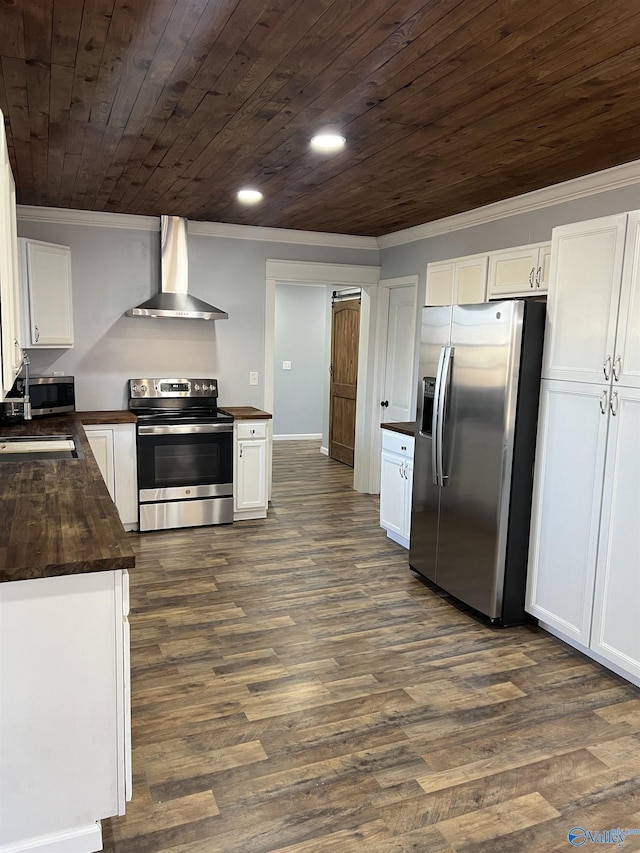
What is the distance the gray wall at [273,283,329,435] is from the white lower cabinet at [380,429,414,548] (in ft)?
14.0

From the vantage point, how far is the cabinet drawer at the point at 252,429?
16.6ft

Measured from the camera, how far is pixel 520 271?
12.2 ft

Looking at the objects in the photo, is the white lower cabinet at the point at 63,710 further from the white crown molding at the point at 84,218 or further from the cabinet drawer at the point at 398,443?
the white crown molding at the point at 84,218

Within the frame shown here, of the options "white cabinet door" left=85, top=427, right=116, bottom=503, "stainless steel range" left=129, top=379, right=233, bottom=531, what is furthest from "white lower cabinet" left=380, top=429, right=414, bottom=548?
"white cabinet door" left=85, top=427, right=116, bottom=503

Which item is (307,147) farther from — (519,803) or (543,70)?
(519,803)

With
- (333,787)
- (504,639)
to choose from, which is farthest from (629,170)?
(333,787)

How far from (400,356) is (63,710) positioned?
4.54 m

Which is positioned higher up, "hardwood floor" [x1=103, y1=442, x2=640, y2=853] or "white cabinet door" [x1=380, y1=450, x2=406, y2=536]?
"white cabinet door" [x1=380, y1=450, x2=406, y2=536]

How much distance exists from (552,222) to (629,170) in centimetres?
64

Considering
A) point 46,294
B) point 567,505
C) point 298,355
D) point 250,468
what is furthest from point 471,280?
point 298,355

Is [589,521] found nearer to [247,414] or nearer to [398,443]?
[398,443]

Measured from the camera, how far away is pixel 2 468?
2.90 metres

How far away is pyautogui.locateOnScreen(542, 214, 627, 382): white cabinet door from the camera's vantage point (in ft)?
9.11

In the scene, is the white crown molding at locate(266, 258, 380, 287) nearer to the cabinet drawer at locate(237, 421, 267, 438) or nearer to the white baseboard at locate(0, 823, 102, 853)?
the cabinet drawer at locate(237, 421, 267, 438)
